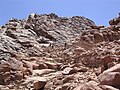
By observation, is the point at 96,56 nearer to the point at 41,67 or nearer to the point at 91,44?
the point at 41,67

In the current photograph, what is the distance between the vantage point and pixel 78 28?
1481 inches

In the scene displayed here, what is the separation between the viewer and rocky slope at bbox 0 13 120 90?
457 inches

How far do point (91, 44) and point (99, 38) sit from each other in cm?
148

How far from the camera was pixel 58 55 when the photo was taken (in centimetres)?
2214

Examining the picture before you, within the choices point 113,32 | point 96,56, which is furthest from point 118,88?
point 113,32

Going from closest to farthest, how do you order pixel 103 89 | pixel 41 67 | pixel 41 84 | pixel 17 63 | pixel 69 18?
1. pixel 103 89
2. pixel 41 84
3. pixel 17 63
4. pixel 41 67
5. pixel 69 18

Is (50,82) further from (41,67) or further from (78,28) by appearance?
(78,28)

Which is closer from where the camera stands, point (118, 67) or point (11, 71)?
point (118, 67)

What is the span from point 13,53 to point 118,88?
1426 cm

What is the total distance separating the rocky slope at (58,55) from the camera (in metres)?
11.6

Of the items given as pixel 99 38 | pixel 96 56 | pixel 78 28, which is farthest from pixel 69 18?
pixel 96 56

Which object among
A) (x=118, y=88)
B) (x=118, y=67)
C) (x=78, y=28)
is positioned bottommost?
(x=118, y=88)

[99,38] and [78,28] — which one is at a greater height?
[78,28]

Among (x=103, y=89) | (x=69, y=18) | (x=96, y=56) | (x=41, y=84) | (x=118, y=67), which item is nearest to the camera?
(x=103, y=89)
